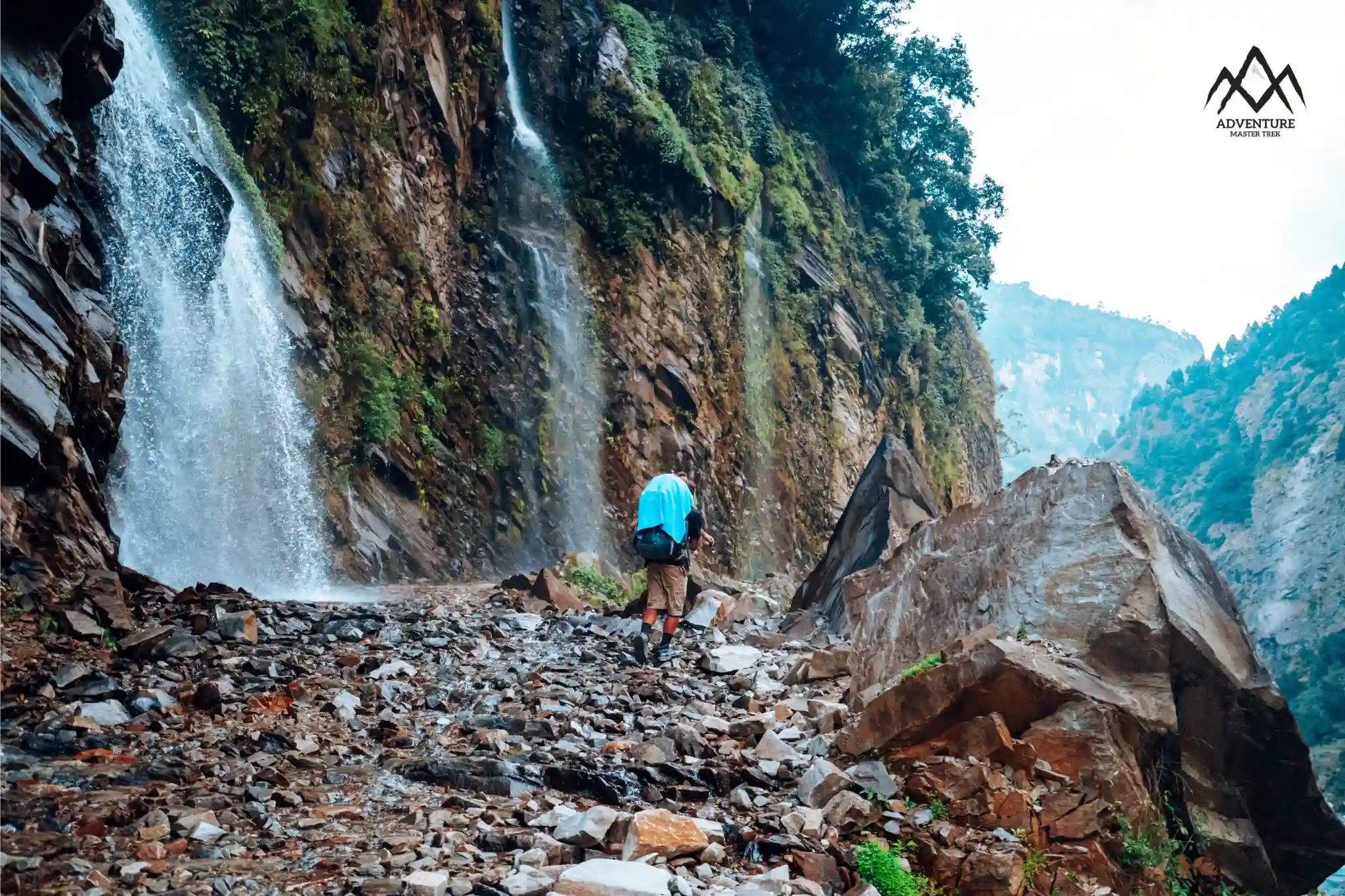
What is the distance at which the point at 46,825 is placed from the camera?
3471mm

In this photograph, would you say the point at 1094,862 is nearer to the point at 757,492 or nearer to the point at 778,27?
the point at 757,492

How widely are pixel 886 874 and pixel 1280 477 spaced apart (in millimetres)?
68051

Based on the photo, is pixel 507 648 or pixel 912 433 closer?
pixel 507 648

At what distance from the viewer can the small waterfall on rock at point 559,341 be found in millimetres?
19984

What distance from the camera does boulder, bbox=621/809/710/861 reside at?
369 centimetres

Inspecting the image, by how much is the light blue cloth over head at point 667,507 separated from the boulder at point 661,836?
477 cm

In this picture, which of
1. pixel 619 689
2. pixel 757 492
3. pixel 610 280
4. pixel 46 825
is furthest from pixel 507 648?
pixel 757 492

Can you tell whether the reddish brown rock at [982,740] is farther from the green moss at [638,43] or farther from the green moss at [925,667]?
the green moss at [638,43]

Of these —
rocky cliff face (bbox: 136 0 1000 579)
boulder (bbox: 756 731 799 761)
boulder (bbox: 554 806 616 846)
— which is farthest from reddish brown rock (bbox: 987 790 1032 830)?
rocky cliff face (bbox: 136 0 1000 579)

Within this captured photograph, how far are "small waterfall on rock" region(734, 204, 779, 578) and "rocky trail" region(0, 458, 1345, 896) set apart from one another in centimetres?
1632

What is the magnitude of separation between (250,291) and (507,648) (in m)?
8.50

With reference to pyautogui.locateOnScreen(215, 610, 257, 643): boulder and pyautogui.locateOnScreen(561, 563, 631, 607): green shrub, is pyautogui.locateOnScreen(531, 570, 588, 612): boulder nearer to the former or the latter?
pyautogui.locateOnScreen(561, 563, 631, 607): green shrub

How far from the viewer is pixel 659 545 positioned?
867 centimetres

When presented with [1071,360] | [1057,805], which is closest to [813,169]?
[1057,805]
